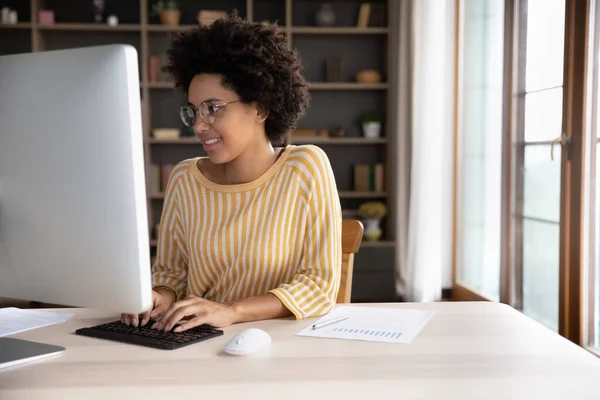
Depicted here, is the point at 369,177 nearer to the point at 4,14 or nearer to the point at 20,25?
the point at 20,25

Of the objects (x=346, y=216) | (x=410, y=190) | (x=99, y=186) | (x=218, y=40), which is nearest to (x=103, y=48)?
(x=99, y=186)

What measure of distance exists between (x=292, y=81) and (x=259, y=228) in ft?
1.29

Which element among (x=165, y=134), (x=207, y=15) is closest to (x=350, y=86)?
(x=207, y=15)

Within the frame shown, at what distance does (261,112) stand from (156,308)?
1.78 ft

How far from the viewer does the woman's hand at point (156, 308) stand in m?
1.24

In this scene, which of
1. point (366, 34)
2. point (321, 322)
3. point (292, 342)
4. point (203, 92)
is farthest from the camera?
point (366, 34)

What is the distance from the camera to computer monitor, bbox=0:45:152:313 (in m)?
0.86

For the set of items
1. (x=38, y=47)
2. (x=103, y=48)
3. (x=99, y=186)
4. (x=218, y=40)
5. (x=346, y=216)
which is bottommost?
(x=346, y=216)

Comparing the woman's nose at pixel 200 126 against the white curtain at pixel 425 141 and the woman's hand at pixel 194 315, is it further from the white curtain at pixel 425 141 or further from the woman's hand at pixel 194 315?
the white curtain at pixel 425 141

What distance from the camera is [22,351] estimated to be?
107 cm

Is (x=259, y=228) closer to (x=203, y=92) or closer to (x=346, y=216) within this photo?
(x=203, y=92)

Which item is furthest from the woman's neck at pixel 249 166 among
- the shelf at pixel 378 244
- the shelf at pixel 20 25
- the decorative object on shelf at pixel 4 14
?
the decorative object on shelf at pixel 4 14

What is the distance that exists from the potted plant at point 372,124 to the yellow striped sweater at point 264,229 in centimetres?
332

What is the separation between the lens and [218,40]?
155 cm
